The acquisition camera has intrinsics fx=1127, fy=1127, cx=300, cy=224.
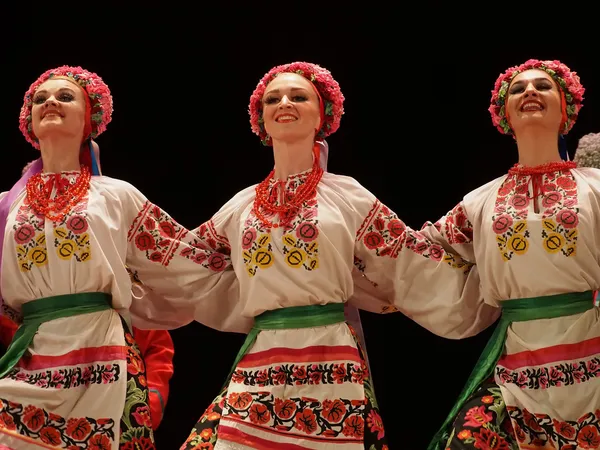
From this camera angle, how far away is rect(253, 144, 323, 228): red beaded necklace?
3.88 meters

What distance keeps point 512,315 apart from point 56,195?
1633 mm

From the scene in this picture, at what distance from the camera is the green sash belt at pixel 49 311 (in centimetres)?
381

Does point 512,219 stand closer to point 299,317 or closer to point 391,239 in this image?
point 391,239

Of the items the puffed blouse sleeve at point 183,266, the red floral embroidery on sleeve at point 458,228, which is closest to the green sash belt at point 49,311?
the puffed blouse sleeve at point 183,266

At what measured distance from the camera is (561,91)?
12.9 ft

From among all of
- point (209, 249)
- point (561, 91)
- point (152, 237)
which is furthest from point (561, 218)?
point (152, 237)

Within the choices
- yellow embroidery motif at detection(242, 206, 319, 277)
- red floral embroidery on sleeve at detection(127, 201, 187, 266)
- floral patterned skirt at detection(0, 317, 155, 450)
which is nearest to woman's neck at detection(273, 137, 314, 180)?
yellow embroidery motif at detection(242, 206, 319, 277)

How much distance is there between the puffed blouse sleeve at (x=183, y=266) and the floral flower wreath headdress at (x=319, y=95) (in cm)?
33

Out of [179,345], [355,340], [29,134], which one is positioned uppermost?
[29,134]

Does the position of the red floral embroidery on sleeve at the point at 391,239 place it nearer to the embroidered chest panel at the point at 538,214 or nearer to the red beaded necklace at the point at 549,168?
the embroidered chest panel at the point at 538,214

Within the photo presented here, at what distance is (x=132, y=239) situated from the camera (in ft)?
13.3

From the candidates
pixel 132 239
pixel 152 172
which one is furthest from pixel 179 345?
pixel 132 239

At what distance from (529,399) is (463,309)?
44cm

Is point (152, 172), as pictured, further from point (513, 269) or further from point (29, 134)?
point (513, 269)
